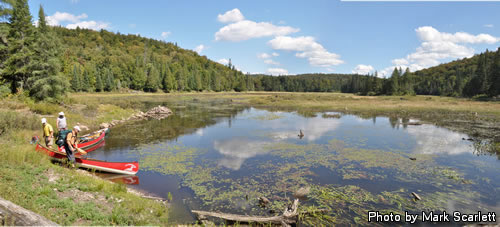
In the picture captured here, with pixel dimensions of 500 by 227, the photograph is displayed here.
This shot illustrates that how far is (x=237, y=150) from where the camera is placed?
70.7 feet

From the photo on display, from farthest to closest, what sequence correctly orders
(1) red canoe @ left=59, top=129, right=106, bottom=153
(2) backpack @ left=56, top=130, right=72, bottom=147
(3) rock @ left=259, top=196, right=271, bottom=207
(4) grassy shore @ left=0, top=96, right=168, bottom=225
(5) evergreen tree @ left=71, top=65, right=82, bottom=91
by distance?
1. (5) evergreen tree @ left=71, top=65, right=82, bottom=91
2. (1) red canoe @ left=59, top=129, right=106, bottom=153
3. (2) backpack @ left=56, top=130, right=72, bottom=147
4. (3) rock @ left=259, top=196, right=271, bottom=207
5. (4) grassy shore @ left=0, top=96, right=168, bottom=225

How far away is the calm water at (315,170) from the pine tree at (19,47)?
17.7 meters

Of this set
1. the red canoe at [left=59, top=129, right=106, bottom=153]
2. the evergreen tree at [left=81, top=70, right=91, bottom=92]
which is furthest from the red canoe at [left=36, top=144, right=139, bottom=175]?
the evergreen tree at [left=81, top=70, right=91, bottom=92]

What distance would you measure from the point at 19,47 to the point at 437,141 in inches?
2025

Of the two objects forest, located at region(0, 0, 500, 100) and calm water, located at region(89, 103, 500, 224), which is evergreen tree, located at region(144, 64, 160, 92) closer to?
forest, located at region(0, 0, 500, 100)

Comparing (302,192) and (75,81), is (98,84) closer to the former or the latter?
(75,81)

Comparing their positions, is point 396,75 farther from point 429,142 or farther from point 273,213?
point 273,213

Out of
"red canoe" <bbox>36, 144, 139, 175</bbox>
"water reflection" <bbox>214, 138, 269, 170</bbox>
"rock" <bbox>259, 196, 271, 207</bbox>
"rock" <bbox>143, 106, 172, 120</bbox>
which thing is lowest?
"rock" <bbox>259, 196, 271, 207</bbox>

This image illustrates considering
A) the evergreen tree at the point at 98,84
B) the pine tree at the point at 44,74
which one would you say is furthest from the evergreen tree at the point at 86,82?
the pine tree at the point at 44,74

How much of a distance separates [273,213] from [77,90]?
333ft

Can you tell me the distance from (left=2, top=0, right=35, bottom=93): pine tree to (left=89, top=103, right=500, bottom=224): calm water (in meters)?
17.7

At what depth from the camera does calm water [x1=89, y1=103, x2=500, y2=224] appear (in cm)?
1190

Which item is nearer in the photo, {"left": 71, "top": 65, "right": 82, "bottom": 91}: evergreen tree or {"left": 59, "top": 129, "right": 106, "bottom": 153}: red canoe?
{"left": 59, "top": 129, "right": 106, "bottom": 153}: red canoe

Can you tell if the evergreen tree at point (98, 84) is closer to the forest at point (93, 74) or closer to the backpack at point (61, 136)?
the forest at point (93, 74)
